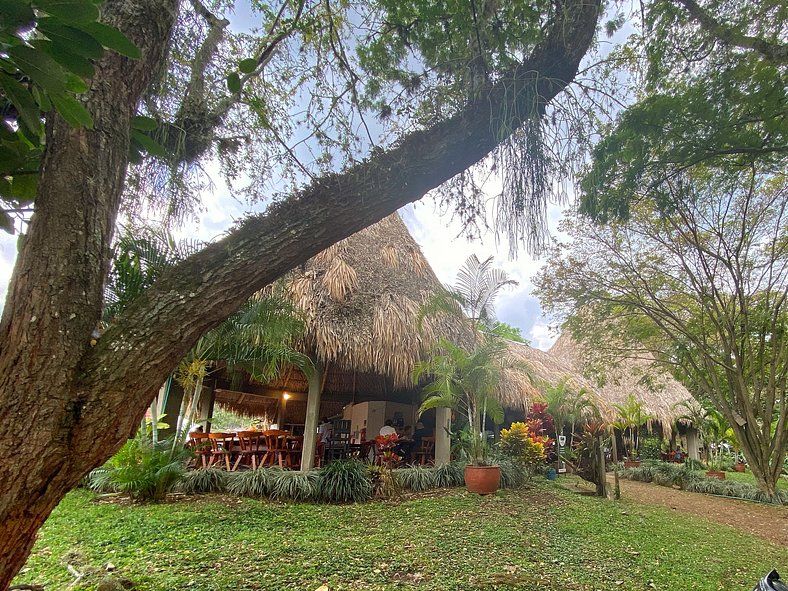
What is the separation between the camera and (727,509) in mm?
8062


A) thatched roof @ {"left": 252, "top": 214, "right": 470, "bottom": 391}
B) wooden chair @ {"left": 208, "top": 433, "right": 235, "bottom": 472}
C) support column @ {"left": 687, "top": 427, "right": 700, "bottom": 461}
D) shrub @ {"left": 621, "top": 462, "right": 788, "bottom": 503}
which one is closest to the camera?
thatched roof @ {"left": 252, "top": 214, "right": 470, "bottom": 391}

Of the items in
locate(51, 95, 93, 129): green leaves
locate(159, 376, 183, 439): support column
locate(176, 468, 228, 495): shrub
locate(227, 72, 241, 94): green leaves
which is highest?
locate(227, 72, 241, 94): green leaves

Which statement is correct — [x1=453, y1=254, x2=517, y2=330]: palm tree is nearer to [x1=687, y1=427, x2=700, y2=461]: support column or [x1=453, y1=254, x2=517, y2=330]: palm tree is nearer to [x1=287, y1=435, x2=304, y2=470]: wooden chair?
[x1=287, y1=435, x2=304, y2=470]: wooden chair

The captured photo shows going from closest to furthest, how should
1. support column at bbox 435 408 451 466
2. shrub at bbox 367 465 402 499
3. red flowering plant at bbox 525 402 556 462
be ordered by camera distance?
shrub at bbox 367 465 402 499 < support column at bbox 435 408 451 466 < red flowering plant at bbox 525 402 556 462

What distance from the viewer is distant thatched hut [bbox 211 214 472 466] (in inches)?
285

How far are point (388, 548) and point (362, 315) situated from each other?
4241 millimetres

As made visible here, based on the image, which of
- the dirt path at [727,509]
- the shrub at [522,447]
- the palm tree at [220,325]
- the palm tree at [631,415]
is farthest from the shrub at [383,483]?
the palm tree at [631,415]

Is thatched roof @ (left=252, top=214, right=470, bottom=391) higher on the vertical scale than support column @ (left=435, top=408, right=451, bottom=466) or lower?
higher

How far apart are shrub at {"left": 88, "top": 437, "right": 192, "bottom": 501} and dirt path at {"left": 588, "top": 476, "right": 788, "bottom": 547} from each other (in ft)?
25.8

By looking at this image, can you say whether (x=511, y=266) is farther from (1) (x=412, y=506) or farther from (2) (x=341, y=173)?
(1) (x=412, y=506)

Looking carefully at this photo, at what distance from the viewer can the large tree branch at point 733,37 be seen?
9.65 ft

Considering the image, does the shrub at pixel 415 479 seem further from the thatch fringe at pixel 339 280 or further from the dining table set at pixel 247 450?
the thatch fringe at pixel 339 280

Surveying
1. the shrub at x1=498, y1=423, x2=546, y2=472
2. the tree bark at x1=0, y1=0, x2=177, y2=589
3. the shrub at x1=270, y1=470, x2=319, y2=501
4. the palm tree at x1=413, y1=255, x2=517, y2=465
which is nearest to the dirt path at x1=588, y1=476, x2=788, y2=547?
the shrub at x1=498, y1=423, x2=546, y2=472

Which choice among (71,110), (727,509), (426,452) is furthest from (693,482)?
(71,110)
